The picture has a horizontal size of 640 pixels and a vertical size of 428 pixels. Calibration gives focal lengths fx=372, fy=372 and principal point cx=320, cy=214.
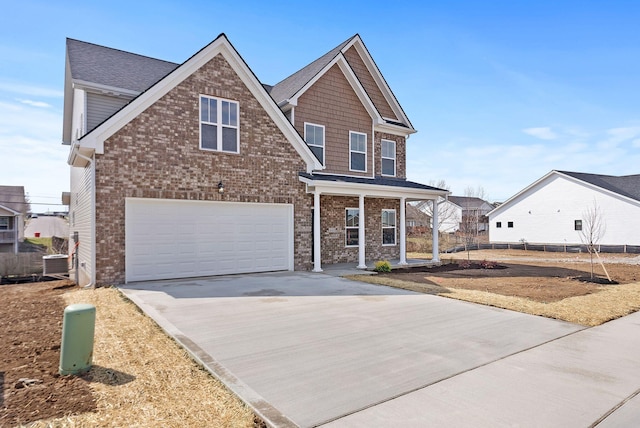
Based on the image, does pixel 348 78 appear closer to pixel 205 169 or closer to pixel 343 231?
pixel 343 231

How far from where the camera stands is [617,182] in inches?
1231

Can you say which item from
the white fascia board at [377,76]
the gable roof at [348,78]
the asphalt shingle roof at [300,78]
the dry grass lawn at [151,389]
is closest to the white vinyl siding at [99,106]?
the gable roof at [348,78]

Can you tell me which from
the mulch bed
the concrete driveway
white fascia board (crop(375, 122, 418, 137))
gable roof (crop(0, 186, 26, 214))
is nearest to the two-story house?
white fascia board (crop(375, 122, 418, 137))

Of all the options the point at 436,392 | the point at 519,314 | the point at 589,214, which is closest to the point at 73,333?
the point at 436,392

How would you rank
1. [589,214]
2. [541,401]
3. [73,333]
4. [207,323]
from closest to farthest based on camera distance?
[541,401]
[73,333]
[207,323]
[589,214]

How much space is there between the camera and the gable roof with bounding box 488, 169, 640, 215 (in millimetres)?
28250

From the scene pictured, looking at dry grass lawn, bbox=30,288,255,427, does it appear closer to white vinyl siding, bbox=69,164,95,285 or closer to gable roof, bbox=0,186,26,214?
white vinyl siding, bbox=69,164,95,285

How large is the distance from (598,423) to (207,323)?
17.7 ft

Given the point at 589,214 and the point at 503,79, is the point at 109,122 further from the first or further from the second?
the point at 589,214

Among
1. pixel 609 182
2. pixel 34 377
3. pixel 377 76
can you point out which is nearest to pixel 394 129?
pixel 377 76

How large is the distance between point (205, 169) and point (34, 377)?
8.35 m

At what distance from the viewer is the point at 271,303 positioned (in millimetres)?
8180

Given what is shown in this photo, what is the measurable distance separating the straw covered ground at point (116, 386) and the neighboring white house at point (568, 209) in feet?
106

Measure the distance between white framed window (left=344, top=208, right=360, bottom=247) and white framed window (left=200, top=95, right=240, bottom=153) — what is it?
640 cm
